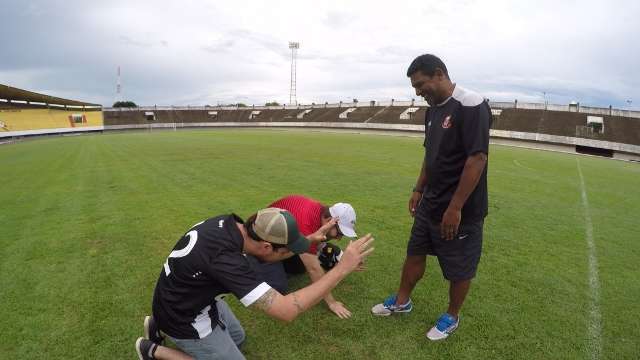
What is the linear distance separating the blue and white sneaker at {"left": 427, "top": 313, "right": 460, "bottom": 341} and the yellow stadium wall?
2134 inches

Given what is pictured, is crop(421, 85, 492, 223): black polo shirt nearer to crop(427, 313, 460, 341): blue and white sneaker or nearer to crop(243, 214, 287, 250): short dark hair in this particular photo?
crop(427, 313, 460, 341): blue and white sneaker

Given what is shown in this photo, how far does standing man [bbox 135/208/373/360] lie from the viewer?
2215mm

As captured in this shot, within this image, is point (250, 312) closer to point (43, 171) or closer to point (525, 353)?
point (525, 353)

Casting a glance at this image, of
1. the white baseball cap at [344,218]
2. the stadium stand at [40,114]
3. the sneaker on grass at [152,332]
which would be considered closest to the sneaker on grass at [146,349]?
the sneaker on grass at [152,332]

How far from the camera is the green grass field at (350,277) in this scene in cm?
329

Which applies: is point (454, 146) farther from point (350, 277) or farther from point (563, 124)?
point (563, 124)

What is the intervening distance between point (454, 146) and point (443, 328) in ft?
5.69

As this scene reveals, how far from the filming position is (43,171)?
1329 cm

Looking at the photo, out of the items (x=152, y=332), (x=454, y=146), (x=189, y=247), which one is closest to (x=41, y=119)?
(x=152, y=332)

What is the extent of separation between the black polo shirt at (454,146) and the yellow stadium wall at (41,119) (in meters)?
54.1

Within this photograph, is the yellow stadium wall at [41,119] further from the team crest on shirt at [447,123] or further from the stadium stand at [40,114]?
the team crest on shirt at [447,123]

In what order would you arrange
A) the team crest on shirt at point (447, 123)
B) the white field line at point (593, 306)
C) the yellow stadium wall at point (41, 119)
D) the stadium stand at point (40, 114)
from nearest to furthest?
the team crest on shirt at point (447, 123), the white field line at point (593, 306), the stadium stand at point (40, 114), the yellow stadium wall at point (41, 119)

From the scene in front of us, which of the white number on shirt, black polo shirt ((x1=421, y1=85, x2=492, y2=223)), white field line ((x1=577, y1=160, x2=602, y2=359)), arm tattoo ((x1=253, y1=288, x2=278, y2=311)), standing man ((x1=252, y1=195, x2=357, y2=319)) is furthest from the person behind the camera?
standing man ((x1=252, y1=195, x2=357, y2=319))

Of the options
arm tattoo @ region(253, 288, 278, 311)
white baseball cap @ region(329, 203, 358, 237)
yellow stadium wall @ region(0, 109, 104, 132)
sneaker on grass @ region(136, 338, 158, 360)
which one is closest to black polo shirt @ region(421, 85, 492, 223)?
white baseball cap @ region(329, 203, 358, 237)
